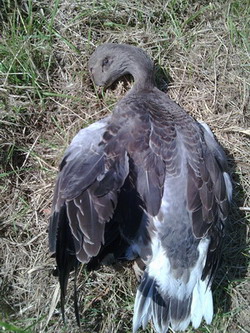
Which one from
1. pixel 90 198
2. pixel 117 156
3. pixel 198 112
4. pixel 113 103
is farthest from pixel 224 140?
pixel 90 198

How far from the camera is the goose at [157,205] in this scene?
236 cm

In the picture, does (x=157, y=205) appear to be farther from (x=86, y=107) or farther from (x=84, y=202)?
(x=86, y=107)

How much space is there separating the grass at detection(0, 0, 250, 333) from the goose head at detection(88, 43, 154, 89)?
112mm

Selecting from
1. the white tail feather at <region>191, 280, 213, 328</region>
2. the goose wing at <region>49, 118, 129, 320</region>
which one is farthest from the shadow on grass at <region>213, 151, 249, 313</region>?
the goose wing at <region>49, 118, 129, 320</region>

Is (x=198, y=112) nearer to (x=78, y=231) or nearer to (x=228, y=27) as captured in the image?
(x=228, y=27)

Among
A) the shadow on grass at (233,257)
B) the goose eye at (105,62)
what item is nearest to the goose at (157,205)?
the shadow on grass at (233,257)

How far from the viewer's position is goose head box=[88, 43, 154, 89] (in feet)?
9.28

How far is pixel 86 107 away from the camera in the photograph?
9.70 ft

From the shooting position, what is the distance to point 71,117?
9.65ft

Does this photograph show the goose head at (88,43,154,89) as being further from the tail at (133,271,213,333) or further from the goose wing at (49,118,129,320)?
the tail at (133,271,213,333)

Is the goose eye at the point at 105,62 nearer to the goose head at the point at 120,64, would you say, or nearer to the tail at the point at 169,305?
the goose head at the point at 120,64

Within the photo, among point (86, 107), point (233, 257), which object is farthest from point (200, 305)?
point (86, 107)

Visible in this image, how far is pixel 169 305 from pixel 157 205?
0.48 metres

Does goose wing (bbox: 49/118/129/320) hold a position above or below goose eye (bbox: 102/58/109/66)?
below
